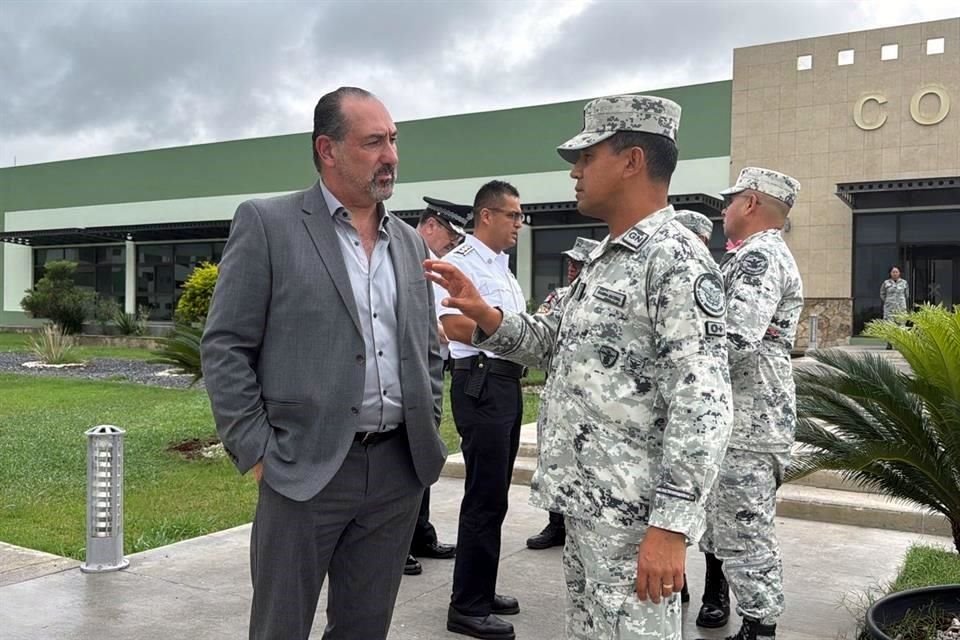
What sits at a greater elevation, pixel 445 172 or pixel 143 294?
pixel 445 172

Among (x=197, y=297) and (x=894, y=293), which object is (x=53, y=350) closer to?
(x=197, y=297)

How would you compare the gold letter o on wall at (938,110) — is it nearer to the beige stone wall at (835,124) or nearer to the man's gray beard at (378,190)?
the beige stone wall at (835,124)

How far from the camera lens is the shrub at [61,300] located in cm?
2708

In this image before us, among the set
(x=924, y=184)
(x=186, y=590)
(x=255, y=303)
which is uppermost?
(x=924, y=184)

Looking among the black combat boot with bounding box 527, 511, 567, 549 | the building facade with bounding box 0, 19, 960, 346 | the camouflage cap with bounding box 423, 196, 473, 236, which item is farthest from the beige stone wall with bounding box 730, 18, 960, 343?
the camouflage cap with bounding box 423, 196, 473, 236

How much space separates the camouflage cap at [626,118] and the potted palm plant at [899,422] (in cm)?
202

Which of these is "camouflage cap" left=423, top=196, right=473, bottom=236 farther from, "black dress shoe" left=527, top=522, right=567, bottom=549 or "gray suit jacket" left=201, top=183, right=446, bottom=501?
"gray suit jacket" left=201, top=183, right=446, bottom=501

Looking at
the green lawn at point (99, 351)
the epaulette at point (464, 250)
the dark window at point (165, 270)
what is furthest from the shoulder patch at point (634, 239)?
the dark window at point (165, 270)

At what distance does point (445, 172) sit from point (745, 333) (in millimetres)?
23911

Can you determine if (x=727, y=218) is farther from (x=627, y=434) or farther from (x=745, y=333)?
(x=627, y=434)

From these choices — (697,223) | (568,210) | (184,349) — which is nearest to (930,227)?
(568,210)

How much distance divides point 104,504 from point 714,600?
3298 millimetres

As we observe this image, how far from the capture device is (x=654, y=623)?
224 cm

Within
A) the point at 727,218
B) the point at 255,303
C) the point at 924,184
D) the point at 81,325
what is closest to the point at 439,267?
the point at 255,303
